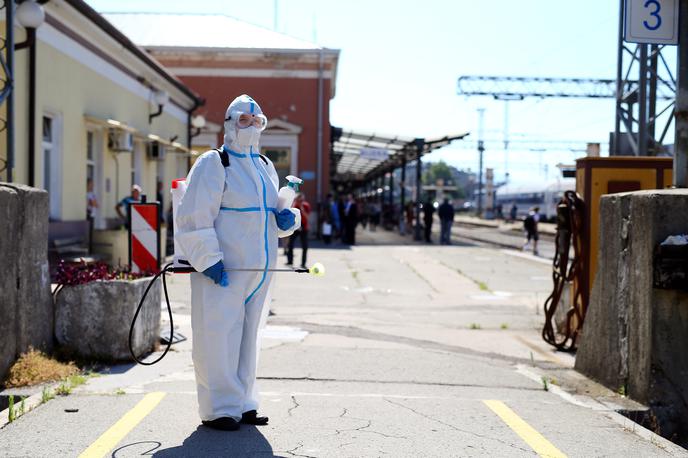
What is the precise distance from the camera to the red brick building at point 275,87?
33.1m

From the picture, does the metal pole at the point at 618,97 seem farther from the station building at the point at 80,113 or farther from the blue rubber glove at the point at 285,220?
the blue rubber glove at the point at 285,220

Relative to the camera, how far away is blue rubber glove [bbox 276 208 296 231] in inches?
226

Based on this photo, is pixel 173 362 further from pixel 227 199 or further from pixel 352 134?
pixel 352 134

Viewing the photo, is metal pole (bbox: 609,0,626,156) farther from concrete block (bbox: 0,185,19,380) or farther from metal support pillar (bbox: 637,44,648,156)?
concrete block (bbox: 0,185,19,380)

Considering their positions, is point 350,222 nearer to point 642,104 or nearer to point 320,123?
point 320,123

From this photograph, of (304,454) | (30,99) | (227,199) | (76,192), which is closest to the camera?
(304,454)

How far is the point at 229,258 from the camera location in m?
5.50

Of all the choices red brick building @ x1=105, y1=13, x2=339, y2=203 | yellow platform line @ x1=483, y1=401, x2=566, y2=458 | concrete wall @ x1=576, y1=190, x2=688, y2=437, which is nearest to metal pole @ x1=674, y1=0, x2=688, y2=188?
concrete wall @ x1=576, y1=190, x2=688, y2=437

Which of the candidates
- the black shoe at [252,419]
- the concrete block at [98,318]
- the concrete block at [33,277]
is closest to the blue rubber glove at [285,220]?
the black shoe at [252,419]

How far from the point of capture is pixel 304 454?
5074 mm

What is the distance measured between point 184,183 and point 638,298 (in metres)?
3.68

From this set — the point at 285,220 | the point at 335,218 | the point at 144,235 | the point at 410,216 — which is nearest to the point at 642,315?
the point at 285,220

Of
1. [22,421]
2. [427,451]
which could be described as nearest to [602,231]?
[427,451]

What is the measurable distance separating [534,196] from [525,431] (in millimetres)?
79777
